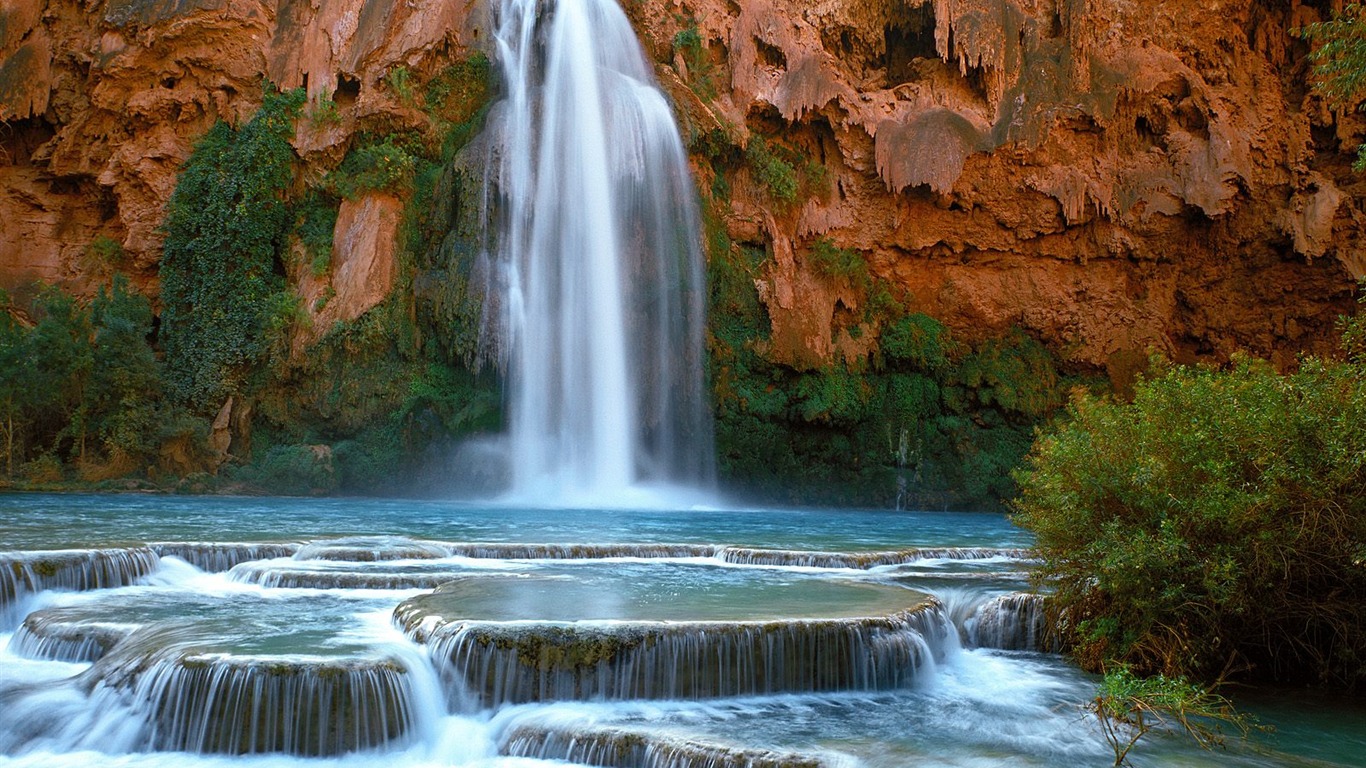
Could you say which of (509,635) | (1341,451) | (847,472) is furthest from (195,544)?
(847,472)

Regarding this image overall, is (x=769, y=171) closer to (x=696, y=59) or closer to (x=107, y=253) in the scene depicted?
(x=696, y=59)

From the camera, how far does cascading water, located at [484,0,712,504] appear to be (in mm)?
28094

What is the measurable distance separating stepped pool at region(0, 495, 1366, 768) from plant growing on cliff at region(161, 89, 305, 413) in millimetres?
18312

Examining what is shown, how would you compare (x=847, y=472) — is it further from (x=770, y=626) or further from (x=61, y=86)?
(x=61, y=86)

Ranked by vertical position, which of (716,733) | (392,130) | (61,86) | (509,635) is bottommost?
(716,733)

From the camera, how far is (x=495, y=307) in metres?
28.3

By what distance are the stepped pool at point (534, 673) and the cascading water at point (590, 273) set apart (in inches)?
645

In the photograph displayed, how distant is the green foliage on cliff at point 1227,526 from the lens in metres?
7.65

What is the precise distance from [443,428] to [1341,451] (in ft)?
80.6

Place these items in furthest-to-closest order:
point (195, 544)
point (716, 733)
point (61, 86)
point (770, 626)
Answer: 1. point (61, 86)
2. point (195, 544)
3. point (770, 626)
4. point (716, 733)

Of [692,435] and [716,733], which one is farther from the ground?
[692,435]

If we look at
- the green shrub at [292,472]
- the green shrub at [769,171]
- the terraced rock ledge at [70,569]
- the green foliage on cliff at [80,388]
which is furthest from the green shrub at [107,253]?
the terraced rock ledge at [70,569]

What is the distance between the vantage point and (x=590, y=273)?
2873 centimetres

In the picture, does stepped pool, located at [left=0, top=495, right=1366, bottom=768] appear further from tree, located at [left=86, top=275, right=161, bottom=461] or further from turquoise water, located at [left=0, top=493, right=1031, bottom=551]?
tree, located at [left=86, top=275, right=161, bottom=461]
